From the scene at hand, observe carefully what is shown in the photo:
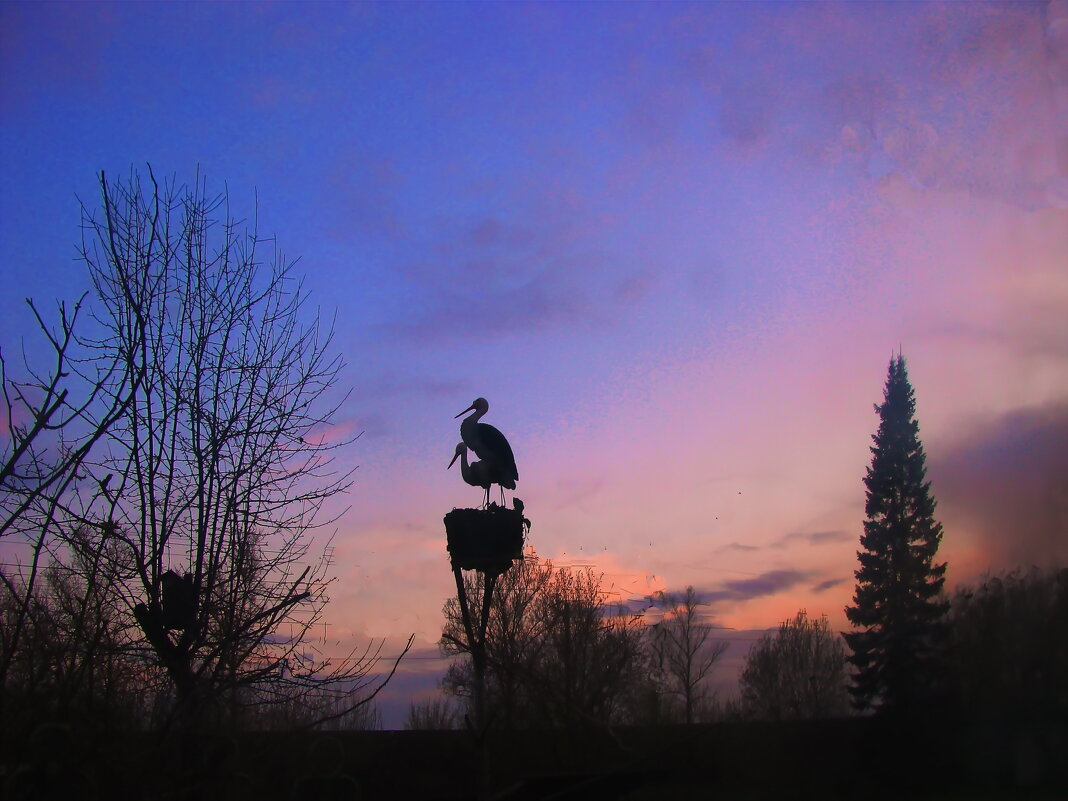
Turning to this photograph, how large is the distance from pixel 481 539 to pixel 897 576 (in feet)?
21.6

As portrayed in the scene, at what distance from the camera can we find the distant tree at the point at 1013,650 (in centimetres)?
771

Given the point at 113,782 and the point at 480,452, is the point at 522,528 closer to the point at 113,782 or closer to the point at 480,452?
the point at 480,452

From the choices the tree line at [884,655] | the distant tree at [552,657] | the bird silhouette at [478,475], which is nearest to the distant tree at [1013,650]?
the tree line at [884,655]

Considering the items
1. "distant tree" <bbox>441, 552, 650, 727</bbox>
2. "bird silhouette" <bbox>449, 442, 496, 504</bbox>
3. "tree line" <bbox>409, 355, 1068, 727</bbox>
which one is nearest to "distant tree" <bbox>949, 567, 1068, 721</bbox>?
"tree line" <bbox>409, 355, 1068, 727</bbox>

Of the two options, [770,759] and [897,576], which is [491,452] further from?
[897,576]

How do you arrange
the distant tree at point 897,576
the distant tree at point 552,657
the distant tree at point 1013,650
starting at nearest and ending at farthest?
the distant tree at point 552,657 → the distant tree at point 1013,650 → the distant tree at point 897,576

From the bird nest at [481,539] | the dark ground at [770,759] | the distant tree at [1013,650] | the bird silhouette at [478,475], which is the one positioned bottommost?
the dark ground at [770,759]

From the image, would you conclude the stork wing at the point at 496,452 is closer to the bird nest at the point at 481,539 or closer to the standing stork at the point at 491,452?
the standing stork at the point at 491,452

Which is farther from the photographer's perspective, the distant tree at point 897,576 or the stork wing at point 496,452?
the distant tree at point 897,576

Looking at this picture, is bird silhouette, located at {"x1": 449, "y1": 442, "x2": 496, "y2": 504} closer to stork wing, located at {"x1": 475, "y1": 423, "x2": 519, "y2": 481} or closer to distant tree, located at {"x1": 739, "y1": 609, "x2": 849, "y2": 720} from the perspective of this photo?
stork wing, located at {"x1": 475, "y1": 423, "x2": 519, "y2": 481}

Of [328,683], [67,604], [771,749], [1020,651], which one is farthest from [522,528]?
[1020,651]

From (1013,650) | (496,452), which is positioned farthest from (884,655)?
(496,452)

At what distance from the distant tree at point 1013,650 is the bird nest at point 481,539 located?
5006 mm

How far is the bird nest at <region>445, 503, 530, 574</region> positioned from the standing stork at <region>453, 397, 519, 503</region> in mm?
815
